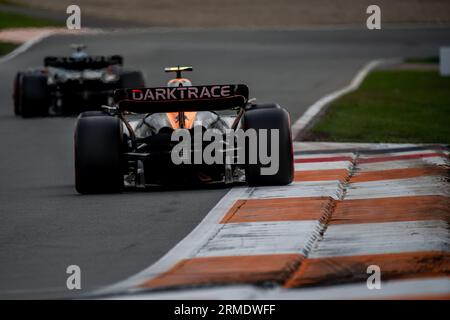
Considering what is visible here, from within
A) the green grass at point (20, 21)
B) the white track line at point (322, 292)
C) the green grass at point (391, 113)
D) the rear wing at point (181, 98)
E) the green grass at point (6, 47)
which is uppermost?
the rear wing at point (181, 98)

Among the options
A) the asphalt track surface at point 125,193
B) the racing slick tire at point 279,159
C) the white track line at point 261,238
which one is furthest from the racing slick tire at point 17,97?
the white track line at point 261,238

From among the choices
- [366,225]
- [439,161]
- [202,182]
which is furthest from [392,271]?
[439,161]

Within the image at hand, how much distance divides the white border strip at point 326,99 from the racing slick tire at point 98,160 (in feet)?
19.0

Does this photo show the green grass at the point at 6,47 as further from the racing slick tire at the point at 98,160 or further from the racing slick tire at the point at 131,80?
the racing slick tire at the point at 98,160

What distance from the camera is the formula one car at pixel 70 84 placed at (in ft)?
78.5

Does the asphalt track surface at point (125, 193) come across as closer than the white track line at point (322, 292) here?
No

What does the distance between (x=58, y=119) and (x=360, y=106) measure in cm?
524

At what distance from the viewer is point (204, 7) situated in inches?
2194

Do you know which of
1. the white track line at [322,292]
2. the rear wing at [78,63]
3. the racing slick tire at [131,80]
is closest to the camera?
the white track line at [322,292]

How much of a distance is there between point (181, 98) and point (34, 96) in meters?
11.0

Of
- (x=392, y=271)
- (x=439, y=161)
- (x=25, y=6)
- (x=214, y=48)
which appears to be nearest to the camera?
(x=392, y=271)

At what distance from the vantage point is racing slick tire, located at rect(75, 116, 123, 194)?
13078mm

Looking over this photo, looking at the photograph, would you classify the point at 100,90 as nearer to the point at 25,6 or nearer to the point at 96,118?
the point at 96,118

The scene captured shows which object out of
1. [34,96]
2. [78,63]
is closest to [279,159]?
[34,96]
